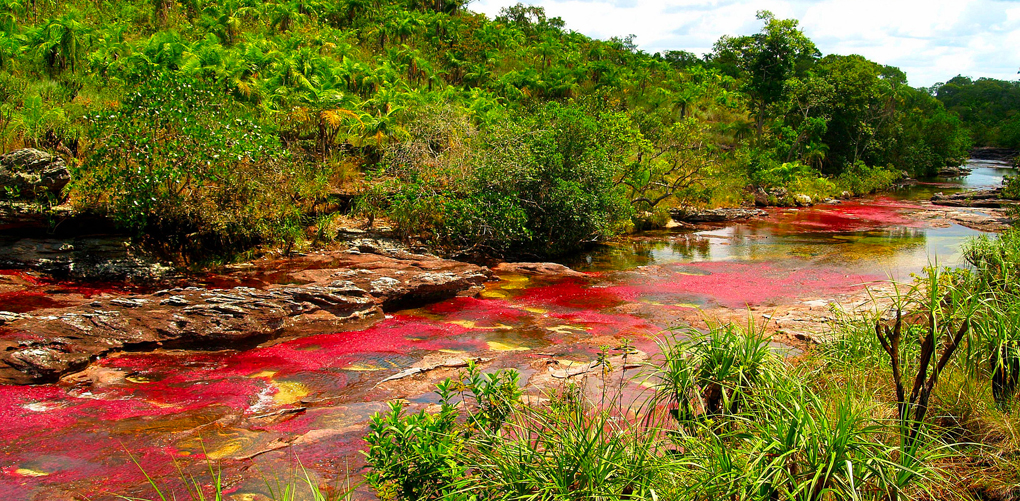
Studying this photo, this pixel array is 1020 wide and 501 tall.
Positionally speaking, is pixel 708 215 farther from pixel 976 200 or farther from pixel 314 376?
pixel 314 376

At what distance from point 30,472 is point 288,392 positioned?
253 cm

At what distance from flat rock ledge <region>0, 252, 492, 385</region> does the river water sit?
0.28 m

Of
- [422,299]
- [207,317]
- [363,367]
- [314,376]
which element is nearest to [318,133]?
[422,299]

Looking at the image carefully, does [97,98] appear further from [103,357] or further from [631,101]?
[631,101]

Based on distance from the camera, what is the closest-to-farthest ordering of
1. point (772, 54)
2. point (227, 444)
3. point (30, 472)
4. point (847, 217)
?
point (30, 472), point (227, 444), point (847, 217), point (772, 54)

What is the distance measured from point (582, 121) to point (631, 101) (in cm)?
1975

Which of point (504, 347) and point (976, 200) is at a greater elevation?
point (504, 347)

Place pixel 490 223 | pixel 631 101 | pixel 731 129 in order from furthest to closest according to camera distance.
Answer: pixel 731 129
pixel 631 101
pixel 490 223

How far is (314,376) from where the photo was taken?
7.81m

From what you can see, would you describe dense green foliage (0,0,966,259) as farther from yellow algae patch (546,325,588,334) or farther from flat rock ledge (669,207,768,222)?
yellow algae patch (546,325,588,334)

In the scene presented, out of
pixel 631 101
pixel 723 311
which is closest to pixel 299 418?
pixel 723 311

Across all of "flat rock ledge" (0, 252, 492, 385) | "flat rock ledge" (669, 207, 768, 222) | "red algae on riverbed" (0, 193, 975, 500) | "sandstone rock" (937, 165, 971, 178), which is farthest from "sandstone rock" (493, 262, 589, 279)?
"sandstone rock" (937, 165, 971, 178)

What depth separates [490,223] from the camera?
51.4ft

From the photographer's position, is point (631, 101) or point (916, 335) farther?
point (631, 101)
